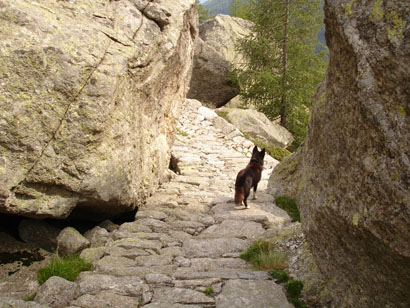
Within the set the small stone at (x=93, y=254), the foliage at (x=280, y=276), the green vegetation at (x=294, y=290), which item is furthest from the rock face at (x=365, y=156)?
the small stone at (x=93, y=254)

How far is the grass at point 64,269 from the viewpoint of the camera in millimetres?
5160

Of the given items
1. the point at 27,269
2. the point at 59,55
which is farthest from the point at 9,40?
the point at 27,269

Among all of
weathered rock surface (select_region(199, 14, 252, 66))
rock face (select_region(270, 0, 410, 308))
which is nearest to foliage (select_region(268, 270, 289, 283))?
rock face (select_region(270, 0, 410, 308))

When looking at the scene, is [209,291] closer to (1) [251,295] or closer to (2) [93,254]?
(1) [251,295]

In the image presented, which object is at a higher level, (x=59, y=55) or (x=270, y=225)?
(x=59, y=55)

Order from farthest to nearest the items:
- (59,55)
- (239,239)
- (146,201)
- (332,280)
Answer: (146,201), (239,239), (59,55), (332,280)

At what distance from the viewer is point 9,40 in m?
5.80

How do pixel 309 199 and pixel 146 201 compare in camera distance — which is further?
pixel 146 201

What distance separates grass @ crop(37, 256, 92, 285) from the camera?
5.16 m

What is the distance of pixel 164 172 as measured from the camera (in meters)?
10.9

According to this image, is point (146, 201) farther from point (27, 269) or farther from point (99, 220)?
point (27, 269)

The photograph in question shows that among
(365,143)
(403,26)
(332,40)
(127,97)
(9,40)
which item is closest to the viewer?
(403,26)

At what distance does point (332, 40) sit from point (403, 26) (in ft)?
3.16

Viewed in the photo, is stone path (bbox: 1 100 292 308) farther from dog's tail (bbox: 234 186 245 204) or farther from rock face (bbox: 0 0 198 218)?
rock face (bbox: 0 0 198 218)
